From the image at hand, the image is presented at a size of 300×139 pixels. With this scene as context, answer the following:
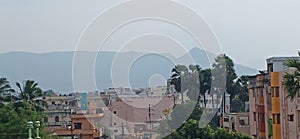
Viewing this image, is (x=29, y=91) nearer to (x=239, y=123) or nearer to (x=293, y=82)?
(x=239, y=123)

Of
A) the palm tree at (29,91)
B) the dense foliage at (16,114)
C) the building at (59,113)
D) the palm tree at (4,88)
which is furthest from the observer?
the building at (59,113)

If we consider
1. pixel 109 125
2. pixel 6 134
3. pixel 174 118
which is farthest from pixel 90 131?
pixel 6 134

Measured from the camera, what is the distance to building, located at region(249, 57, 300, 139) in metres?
27.1

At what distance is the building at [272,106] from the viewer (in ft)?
89.0

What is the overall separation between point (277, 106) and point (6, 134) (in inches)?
487

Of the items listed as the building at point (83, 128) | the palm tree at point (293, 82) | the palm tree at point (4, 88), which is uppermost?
the palm tree at point (4, 88)

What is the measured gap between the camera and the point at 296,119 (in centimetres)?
2641

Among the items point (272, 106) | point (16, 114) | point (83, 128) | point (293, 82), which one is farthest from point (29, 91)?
point (293, 82)

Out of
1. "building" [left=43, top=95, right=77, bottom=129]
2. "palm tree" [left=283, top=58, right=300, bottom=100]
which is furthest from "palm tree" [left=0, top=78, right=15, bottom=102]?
"palm tree" [left=283, top=58, right=300, bottom=100]

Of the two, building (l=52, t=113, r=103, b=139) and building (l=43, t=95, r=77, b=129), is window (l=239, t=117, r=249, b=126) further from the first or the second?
building (l=43, t=95, r=77, b=129)

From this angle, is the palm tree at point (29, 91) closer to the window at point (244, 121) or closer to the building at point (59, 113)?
the building at point (59, 113)

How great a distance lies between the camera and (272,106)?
96.1 ft

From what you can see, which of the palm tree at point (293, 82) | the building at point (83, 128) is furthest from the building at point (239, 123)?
the palm tree at point (293, 82)

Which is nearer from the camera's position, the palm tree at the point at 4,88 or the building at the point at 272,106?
the building at the point at 272,106
